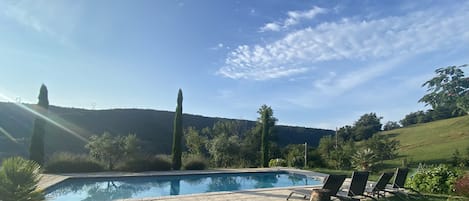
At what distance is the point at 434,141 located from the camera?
31.9m

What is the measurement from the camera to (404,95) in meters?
16.6

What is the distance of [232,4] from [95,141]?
29.0ft

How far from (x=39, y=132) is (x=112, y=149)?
2.93 meters

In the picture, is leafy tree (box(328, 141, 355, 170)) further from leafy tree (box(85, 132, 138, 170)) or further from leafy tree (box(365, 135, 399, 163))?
leafy tree (box(85, 132, 138, 170))

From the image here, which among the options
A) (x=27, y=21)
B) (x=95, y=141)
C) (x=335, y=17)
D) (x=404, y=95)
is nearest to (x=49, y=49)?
(x=27, y=21)

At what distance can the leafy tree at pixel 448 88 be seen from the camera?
15024 mm

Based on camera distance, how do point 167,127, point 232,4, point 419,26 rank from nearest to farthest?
point 419,26, point 232,4, point 167,127

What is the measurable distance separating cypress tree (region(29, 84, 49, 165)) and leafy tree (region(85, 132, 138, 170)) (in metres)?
2.01

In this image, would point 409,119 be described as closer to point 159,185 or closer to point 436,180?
point 436,180

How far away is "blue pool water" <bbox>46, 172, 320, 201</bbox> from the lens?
9.48 meters

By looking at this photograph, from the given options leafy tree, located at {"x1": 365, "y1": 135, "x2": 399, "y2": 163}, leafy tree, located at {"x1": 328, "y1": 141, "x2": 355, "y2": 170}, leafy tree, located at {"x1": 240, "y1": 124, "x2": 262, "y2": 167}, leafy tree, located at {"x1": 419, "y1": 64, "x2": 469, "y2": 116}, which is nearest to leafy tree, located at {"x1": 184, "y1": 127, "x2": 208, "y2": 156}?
leafy tree, located at {"x1": 240, "y1": 124, "x2": 262, "y2": 167}

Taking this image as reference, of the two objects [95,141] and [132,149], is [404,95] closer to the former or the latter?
[132,149]

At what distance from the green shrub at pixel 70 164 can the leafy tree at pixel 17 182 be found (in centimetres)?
888

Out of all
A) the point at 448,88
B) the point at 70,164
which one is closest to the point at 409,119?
the point at 448,88
